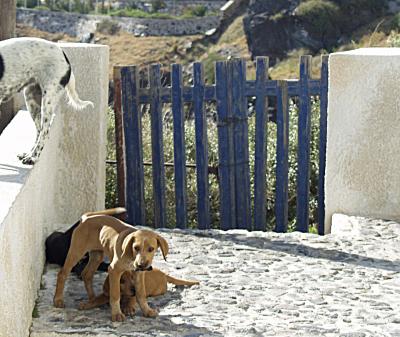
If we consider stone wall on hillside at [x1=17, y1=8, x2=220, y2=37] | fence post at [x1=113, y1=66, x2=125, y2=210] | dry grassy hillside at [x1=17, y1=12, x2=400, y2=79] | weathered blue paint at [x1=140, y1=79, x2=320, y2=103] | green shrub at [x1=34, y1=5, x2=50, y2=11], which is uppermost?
green shrub at [x1=34, y1=5, x2=50, y2=11]

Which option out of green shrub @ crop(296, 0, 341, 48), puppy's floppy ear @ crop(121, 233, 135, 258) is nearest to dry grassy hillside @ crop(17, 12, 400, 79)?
green shrub @ crop(296, 0, 341, 48)

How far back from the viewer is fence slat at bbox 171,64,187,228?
8633 mm

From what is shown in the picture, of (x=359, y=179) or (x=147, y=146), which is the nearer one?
(x=359, y=179)

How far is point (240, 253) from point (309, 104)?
1757mm

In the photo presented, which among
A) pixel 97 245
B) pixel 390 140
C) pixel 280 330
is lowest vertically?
pixel 280 330

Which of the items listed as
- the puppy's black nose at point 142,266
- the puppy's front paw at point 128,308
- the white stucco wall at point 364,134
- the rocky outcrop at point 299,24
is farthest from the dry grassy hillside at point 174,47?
the puppy's black nose at point 142,266

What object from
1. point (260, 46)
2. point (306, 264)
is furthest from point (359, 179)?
point (260, 46)

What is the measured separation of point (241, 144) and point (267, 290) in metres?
2.43

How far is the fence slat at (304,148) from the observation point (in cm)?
857

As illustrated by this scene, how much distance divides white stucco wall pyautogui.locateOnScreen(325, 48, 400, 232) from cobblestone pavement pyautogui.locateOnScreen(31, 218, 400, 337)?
0.70 ft

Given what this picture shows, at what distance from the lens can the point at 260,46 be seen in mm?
51844

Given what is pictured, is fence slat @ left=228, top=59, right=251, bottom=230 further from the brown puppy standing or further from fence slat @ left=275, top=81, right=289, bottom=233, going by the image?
the brown puppy standing

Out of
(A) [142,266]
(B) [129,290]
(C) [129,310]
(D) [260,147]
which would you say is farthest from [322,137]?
(A) [142,266]

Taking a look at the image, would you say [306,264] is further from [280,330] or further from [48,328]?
[48,328]
